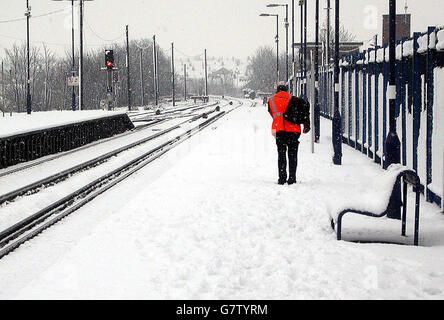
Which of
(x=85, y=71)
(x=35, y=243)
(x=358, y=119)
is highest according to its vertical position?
(x=85, y=71)

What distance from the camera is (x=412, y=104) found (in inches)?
449

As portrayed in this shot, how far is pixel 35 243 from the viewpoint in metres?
8.35

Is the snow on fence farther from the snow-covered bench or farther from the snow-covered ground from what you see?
the snow-covered bench

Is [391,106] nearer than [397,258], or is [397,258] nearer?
[397,258]

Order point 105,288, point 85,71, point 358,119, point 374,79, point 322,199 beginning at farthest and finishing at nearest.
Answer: point 85,71 < point 358,119 < point 374,79 < point 322,199 < point 105,288

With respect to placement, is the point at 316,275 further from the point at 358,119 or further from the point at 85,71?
the point at 85,71

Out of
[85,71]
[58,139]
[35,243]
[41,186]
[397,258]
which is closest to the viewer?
[397,258]

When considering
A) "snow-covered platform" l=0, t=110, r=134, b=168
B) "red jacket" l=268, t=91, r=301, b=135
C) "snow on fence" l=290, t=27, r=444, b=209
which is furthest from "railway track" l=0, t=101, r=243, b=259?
"snow on fence" l=290, t=27, r=444, b=209

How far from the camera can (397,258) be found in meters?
6.97

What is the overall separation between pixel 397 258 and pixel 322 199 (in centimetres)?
372

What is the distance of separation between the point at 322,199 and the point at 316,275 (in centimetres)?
442

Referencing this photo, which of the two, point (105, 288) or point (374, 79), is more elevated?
point (374, 79)

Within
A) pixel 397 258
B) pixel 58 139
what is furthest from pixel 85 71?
pixel 397 258

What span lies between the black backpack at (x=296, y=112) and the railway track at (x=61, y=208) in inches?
157
